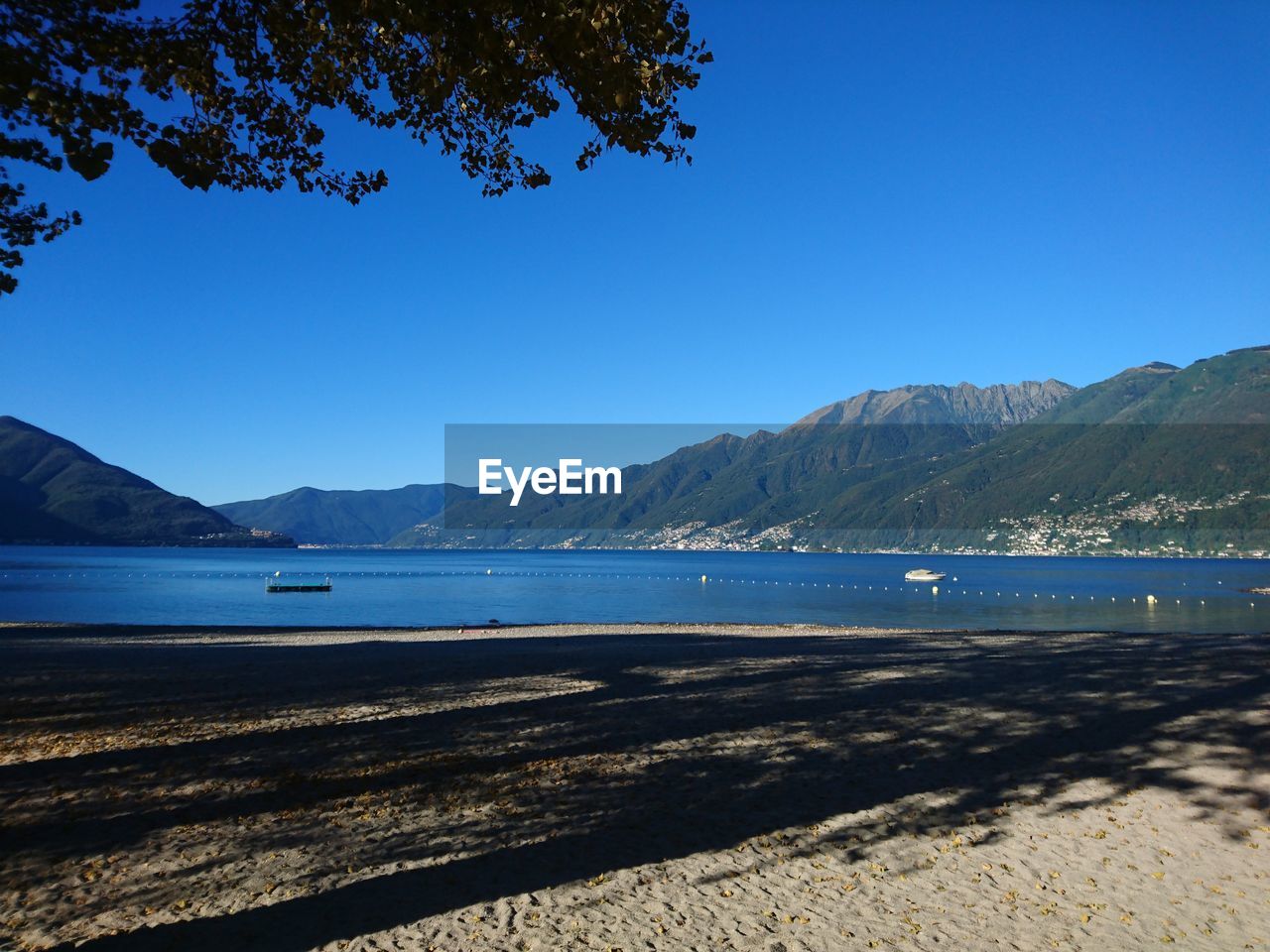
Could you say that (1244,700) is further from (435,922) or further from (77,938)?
(77,938)

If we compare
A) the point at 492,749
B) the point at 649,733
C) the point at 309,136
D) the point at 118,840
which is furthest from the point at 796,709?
the point at 309,136

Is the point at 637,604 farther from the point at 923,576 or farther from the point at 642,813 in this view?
the point at 923,576

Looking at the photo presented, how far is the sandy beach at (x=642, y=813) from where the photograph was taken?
6.07 meters

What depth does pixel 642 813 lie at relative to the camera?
8.45 m

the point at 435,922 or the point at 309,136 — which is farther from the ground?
the point at 309,136

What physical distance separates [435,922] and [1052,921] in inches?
186

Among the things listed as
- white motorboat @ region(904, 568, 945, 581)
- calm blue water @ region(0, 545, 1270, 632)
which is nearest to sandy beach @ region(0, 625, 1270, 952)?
calm blue water @ region(0, 545, 1270, 632)

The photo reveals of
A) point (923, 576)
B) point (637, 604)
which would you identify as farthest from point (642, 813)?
point (923, 576)

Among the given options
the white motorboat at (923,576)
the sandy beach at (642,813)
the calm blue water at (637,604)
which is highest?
the sandy beach at (642,813)

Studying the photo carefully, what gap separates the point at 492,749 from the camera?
35.6 feet

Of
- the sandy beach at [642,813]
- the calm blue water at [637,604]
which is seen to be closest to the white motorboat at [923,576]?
the calm blue water at [637,604]

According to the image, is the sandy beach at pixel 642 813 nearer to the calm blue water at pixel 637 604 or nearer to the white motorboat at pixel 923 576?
the calm blue water at pixel 637 604

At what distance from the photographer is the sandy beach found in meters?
6.07

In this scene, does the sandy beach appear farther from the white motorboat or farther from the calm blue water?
the white motorboat
